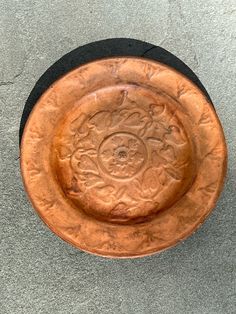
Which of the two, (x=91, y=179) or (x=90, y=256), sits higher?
(x=91, y=179)

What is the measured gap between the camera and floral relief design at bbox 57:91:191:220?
2041mm

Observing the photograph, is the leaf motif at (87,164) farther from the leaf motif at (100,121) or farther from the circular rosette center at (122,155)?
the leaf motif at (100,121)

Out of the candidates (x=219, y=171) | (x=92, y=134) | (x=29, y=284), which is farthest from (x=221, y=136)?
(x=29, y=284)

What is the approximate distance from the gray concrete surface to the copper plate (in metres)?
0.25

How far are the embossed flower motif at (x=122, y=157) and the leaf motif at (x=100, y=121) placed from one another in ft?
0.24

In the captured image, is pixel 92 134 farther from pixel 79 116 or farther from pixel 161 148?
pixel 161 148

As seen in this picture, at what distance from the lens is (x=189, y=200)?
197 cm

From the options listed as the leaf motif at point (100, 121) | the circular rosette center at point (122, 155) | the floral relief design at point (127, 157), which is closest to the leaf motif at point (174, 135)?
the floral relief design at point (127, 157)

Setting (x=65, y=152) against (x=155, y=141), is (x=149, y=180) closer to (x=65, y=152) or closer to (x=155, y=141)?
(x=155, y=141)

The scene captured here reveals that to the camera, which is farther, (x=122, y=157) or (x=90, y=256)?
(x=90, y=256)

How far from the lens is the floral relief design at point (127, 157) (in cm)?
204

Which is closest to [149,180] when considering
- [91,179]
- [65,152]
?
[91,179]

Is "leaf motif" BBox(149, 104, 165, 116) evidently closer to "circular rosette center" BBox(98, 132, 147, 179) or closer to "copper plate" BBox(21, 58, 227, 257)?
"copper plate" BBox(21, 58, 227, 257)

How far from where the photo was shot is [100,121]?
2.06 m
